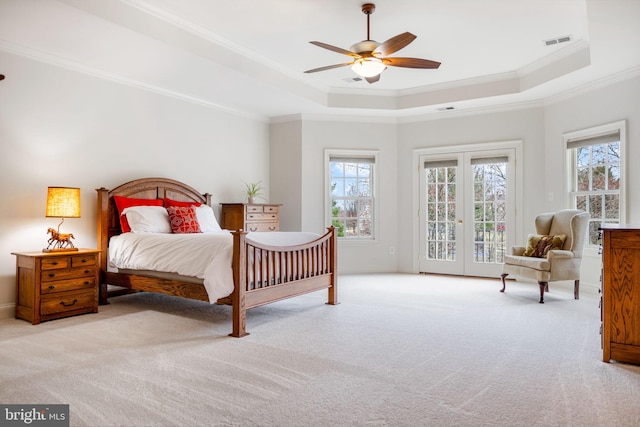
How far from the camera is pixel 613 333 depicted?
2.83 meters

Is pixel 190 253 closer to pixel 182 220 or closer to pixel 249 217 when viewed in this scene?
pixel 182 220

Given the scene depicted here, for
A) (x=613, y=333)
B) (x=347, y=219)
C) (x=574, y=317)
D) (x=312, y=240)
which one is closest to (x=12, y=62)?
(x=312, y=240)

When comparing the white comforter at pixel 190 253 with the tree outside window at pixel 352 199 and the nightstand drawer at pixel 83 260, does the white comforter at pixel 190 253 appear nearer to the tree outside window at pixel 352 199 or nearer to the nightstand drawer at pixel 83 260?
the nightstand drawer at pixel 83 260

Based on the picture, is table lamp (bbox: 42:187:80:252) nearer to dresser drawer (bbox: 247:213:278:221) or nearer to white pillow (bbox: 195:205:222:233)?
white pillow (bbox: 195:205:222:233)

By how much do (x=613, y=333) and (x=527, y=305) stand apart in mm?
1812

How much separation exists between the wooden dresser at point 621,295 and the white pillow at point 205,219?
406 centimetres

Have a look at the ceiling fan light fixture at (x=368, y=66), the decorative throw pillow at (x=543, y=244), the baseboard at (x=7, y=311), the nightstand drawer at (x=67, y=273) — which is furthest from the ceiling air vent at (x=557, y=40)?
the baseboard at (x=7, y=311)

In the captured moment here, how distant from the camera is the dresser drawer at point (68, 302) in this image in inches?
150

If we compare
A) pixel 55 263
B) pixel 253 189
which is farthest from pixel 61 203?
pixel 253 189

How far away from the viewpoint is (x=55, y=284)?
387 centimetres

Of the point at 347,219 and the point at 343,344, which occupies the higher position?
the point at 347,219

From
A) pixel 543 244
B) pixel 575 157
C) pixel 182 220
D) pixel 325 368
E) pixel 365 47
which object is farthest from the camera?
pixel 575 157

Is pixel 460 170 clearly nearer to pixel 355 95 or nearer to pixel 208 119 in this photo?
pixel 355 95

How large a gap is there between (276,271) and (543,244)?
3351 mm
